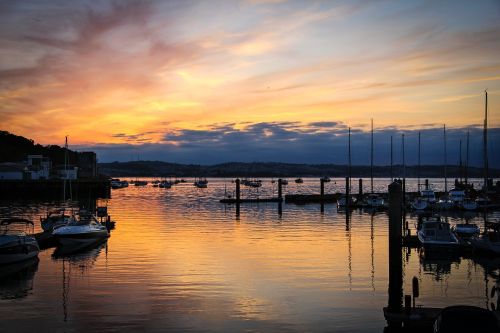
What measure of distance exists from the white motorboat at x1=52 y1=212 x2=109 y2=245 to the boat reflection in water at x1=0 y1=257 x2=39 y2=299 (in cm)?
498

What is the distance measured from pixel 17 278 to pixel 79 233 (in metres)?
11.6

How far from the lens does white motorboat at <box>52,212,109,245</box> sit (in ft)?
133

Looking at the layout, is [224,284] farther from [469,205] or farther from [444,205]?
[444,205]

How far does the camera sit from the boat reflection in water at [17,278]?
85.1 feet

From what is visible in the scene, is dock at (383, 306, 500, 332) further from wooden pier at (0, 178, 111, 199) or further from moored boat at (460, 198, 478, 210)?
wooden pier at (0, 178, 111, 199)

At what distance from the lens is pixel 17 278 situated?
29625 mm

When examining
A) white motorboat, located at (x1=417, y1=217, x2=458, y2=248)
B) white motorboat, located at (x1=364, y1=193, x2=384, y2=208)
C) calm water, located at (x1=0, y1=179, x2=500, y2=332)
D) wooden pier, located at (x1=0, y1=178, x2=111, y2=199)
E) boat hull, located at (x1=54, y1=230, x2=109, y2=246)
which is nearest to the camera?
calm water, located at (x1=0, y1=179, x2=500, y2=332)

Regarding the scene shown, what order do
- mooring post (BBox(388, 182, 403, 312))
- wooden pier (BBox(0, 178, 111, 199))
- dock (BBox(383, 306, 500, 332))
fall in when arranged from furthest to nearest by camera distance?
wooden pier (BBox(0, 178, 111, 199)) → mooring post (BBox(388, 182, 403, 312)) → dock (BBox(383, 306, 500, 332))

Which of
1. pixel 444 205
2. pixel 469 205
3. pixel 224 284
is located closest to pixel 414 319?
pixel 224 284

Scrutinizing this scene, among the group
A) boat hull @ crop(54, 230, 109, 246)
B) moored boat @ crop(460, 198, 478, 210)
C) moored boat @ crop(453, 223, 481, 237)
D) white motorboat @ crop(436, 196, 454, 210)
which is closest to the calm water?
boat hull @ crop(54, 230, 109, 246)

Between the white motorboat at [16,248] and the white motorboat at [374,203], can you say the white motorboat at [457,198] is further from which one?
the white motorboat at [16,248]

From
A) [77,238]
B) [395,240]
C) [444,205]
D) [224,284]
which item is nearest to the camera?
[395,240]

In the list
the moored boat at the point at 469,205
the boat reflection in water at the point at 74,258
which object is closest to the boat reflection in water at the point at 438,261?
the boat reflection in water at the point at 74,258

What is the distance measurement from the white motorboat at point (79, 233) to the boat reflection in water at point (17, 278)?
4.98 m
